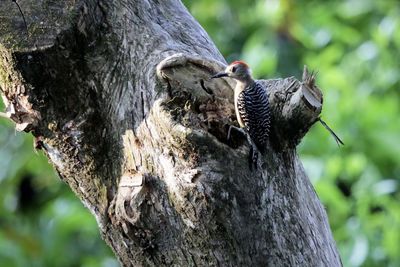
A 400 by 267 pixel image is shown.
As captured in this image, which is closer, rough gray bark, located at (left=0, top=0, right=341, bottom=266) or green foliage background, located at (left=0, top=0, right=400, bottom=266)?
rough gray bark, located at (left=0, top=0, right=341, bottom=266)

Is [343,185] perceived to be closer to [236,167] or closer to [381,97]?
[381,97]

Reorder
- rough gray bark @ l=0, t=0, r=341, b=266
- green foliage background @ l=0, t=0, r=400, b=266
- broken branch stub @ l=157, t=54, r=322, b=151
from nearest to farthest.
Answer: rough gray bark @ l=0, t=0, r=341, b=266 → broken branch stub @ l=157, t=54, r=322, b=151 → green foliage background @ l=0, t=0, r=400, b=266

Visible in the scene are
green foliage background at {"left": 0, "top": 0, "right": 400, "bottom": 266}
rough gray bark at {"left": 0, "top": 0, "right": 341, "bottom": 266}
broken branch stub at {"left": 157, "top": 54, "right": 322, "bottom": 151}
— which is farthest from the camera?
green foliage background at {"left": 0, "top": 0, "right": 400, "bottom": 266}

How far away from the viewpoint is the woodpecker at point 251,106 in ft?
10.9

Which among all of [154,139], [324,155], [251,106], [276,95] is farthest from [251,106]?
[324,155]

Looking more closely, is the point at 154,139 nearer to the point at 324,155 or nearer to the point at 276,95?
the point at 276,95

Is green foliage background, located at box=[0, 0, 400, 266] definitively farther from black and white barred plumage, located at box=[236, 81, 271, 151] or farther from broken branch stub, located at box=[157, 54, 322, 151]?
broken branch stub, located at box=[157, 54, 322, 151]

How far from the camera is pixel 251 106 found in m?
3.69

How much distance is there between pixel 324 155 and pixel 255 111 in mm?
3586

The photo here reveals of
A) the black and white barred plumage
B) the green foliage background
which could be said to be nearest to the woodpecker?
the black and white barred plumage

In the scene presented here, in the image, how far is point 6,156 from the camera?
839cm

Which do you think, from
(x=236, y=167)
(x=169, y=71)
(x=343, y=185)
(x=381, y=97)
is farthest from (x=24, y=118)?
(x=381, y=97)

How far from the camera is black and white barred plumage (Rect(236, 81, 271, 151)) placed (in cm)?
332

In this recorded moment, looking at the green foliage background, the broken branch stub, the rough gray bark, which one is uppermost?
the broken branch stub
